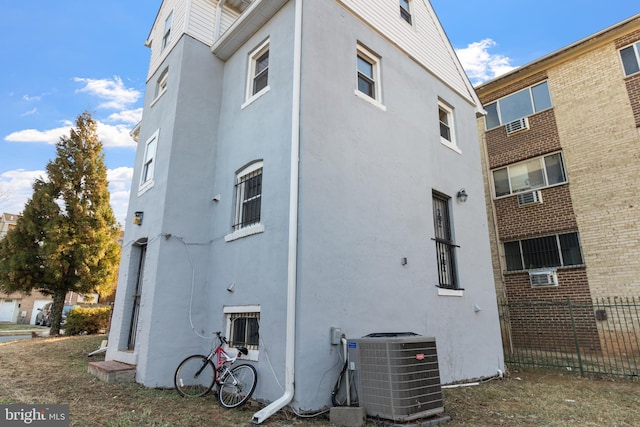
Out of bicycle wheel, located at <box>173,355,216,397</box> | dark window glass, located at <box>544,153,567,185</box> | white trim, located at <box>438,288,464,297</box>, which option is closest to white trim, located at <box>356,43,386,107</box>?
white trim, located at <box>438,288,464,297</box>

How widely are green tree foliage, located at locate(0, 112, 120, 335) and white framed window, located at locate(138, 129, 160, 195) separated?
337 inches

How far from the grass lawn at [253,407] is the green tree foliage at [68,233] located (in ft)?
26.0

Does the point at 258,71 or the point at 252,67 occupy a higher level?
the point at 252,67

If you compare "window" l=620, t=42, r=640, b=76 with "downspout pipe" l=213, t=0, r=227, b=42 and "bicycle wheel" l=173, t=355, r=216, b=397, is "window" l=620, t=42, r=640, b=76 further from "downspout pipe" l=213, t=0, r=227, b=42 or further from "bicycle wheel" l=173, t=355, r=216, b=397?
"bicycle wheel" l=173, t=355, r=216, b=397

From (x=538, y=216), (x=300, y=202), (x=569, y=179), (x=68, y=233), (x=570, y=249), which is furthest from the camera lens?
(x=68, y=233)

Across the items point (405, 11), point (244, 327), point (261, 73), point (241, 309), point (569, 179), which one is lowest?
point (244, 327)

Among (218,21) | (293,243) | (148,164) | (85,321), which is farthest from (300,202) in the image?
(85,321)

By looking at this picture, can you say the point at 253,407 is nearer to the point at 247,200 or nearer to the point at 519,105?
the point at 247,200

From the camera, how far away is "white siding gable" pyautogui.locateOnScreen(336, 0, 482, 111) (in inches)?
336

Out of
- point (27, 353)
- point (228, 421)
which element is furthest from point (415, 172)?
point (27, 353)

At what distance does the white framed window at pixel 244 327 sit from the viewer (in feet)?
20.6

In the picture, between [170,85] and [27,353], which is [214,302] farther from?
[27,353]

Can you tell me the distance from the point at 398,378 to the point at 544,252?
33.5 feet

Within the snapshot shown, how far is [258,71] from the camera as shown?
8.43 meters
